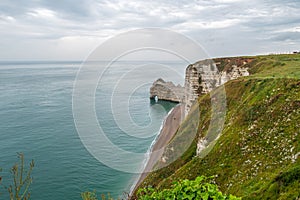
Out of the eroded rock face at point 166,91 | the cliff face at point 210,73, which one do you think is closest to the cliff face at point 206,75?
the cliff face at point 210,73

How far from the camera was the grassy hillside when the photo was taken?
629 inches

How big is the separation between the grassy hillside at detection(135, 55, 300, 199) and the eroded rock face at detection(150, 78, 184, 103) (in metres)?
85.1

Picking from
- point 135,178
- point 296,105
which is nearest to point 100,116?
point 135,178

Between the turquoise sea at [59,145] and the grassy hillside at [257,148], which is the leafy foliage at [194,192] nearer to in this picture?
the grassy hillside at [257,148]

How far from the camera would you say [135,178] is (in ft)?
148

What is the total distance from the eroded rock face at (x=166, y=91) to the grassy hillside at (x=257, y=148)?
8512 cm

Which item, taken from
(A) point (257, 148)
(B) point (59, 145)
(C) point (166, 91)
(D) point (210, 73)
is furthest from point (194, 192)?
(C) point (166, 91)

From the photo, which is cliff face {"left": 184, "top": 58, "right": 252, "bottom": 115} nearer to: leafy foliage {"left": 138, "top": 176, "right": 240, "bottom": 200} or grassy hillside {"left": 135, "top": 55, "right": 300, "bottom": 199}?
grassy hillside {"left": 135, "top": 55, "right": 300, "bottom": 199}

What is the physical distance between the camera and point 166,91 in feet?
408

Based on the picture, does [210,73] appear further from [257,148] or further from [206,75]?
[257,148]

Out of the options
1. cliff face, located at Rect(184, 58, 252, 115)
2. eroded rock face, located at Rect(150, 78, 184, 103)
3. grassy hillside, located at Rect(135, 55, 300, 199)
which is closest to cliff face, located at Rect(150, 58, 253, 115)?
cliff face, located at Rect(184, 58, 252, 115)

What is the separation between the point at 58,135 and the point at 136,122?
2577cm

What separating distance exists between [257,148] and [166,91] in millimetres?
102871

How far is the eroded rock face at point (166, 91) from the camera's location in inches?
4796
